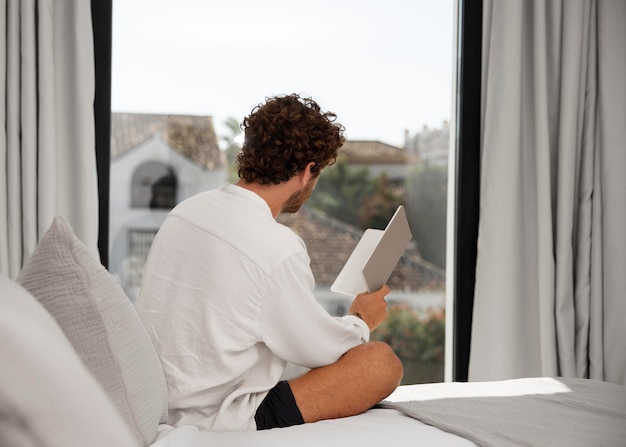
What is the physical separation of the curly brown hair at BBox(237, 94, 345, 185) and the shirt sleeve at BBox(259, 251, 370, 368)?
32 centimetres

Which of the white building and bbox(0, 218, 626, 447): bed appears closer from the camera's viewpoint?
bbox(0, 218, 626, 447): bed

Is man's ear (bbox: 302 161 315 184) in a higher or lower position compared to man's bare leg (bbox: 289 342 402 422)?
higher

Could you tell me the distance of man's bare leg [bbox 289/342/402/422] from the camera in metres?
1.66

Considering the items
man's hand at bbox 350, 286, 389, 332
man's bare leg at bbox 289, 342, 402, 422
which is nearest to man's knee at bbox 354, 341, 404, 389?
man's bare leg at bbox 289, 342, 402, 422

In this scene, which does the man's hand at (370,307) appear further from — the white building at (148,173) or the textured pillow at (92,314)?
the white building at (148,173)

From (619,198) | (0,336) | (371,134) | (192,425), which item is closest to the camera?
(0,336)

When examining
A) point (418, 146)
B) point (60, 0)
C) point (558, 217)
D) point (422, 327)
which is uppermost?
point (60, 0)

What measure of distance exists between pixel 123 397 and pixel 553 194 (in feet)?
7.42

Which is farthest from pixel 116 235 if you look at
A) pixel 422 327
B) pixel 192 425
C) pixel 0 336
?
pixel 0 336

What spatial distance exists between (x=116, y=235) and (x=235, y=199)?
1.34 metres

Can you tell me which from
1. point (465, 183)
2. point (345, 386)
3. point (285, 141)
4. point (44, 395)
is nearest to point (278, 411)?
point (345, 386)

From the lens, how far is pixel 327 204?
10.2ft

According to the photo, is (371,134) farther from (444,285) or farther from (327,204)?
(444,285)

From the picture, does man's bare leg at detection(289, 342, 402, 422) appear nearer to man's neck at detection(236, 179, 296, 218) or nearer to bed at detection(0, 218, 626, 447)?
bed at detection(0, 218, 626, 447)
